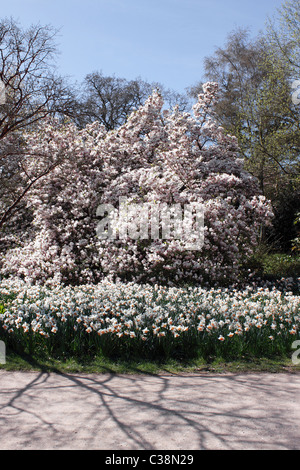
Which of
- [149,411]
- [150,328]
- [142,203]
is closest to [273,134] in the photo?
[142,203]

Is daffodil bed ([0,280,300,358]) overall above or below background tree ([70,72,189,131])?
below

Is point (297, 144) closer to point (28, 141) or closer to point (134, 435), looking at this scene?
point (28, 141)

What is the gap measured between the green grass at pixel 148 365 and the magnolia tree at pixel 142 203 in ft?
11.9

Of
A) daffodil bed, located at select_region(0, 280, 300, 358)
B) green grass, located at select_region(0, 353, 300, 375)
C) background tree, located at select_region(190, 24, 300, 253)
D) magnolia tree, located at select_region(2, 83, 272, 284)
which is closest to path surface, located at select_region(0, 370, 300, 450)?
green grass, located at select_region(0, 353, 300, 375)

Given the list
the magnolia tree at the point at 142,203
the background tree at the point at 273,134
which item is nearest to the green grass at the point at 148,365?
the magnolia tree at the point at 142,203

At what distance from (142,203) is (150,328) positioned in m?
4.77

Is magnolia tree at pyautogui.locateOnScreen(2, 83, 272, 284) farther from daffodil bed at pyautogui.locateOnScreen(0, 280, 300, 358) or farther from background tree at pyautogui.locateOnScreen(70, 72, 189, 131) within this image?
background tree at pyautogui.locateOnScreen(70, 72, 189, 131)

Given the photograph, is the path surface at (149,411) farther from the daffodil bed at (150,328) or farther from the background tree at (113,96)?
the background tree at (113,96)

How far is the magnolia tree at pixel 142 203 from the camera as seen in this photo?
30.6ft

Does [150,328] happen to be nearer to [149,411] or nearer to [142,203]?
[149,411]

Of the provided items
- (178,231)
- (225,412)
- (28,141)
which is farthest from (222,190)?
(225,412)

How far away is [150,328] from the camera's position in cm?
568

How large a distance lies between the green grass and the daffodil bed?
15 centimetres

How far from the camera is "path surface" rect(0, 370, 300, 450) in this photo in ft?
10.7
